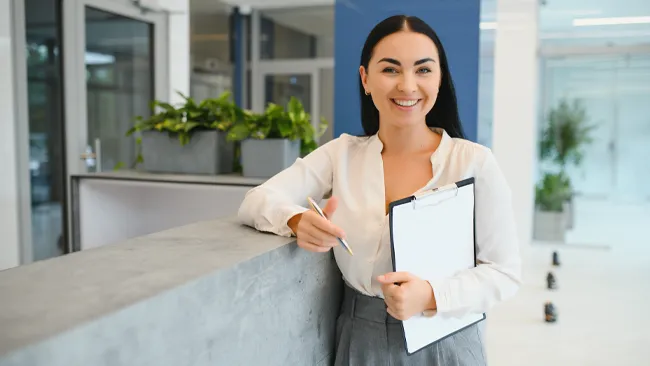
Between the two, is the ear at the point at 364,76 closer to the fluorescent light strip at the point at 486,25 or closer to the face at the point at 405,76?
the face at the point at 405,76

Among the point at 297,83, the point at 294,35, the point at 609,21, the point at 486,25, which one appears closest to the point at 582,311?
the point at 486,25

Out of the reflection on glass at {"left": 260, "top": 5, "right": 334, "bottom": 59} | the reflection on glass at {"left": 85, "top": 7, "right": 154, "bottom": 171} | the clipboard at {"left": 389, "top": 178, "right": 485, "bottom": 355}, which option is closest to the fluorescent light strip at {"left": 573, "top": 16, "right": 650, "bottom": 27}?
the reflection on glass at {"left": 260, "top": 5, "right": 334, "bottom": 59}

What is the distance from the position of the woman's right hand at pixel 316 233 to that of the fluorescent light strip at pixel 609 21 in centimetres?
758

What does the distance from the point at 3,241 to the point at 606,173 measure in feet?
26.6

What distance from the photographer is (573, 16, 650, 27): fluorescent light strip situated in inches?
298

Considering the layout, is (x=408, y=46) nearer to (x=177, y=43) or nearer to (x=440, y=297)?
(x=440, y=297)

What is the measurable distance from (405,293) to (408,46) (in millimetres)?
571

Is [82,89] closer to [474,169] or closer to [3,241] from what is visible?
[3,241]

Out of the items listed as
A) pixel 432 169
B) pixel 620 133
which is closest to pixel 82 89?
pixel 432 169

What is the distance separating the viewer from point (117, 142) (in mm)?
4672

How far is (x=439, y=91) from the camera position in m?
1.56

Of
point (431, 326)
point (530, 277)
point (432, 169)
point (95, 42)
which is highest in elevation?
point (95, 42)

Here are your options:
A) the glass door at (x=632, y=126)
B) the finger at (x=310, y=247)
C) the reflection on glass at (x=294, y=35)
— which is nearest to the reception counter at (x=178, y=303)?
the finger at (x=310, y=247)

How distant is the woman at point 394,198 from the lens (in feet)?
4.41
